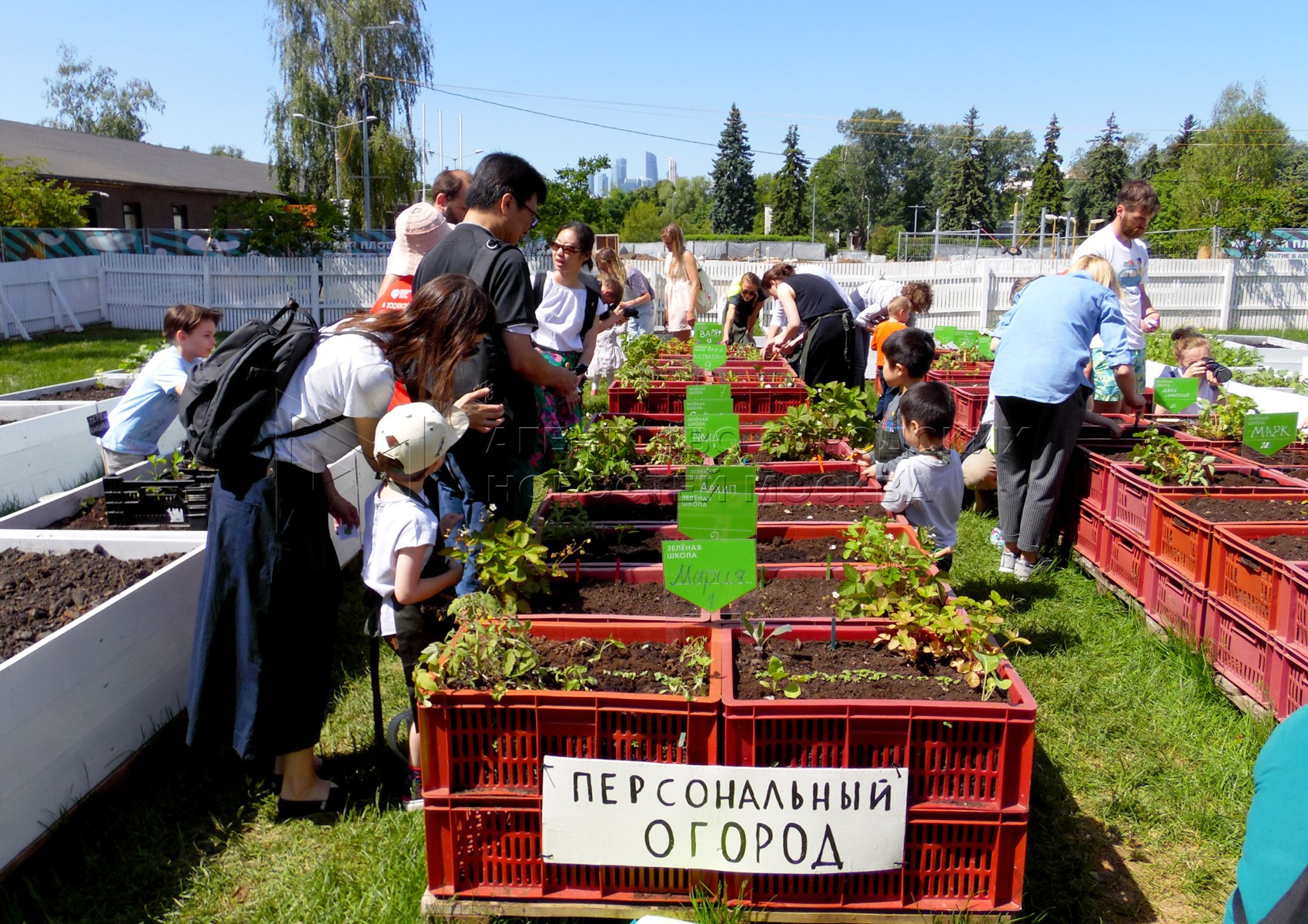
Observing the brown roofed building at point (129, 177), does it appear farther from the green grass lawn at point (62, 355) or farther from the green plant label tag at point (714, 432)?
the green plant label tag at point (714, 432)

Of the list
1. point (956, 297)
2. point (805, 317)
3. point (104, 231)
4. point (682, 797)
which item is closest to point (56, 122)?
point (104, 231)

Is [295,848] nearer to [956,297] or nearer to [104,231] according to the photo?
[956,297]

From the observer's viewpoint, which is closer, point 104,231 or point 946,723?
point 946,723

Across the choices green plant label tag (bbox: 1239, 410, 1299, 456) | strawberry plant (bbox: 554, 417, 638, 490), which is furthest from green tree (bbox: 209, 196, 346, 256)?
green plant label tag (bbox: 1239, 410, 1299, 456)

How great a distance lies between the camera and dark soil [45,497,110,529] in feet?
14.8

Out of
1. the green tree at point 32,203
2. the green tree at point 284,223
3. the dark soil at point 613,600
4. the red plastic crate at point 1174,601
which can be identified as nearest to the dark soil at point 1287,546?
the red plastic crate at point 1174,601

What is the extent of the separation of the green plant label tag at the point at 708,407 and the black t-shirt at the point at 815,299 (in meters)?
3.24

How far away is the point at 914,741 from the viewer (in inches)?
86.4

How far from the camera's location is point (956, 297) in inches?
734

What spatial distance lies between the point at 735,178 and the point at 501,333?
67.8 meters

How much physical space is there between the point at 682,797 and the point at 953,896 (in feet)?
2.30

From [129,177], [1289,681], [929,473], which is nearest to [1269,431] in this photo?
[1289,681]

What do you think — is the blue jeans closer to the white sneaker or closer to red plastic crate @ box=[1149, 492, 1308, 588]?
red plastic crate @ box=[1149, 492, 1308, 588]

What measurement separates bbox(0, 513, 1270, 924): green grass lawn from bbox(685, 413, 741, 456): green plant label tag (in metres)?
1.67
